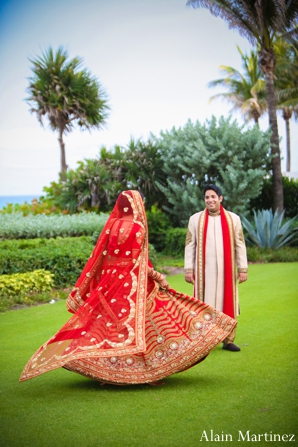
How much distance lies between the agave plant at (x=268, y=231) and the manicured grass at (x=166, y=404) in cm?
837

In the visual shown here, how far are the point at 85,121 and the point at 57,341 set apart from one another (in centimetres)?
1792

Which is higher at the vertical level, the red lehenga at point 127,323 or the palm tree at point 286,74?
the palm tree at point 286,74

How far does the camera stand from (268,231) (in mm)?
14406

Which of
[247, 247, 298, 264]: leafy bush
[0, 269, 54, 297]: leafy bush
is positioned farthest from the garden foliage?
[0, 269, 54, 297]: leafy bush

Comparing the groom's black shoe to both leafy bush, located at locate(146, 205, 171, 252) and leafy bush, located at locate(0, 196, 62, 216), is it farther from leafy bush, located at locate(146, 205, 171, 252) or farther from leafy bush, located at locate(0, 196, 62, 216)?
leafy bush, located at locate(0, 196, 62, 216)

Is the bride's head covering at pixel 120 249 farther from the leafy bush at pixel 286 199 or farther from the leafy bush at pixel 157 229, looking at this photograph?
Answer: the leafy bush at pixel 286 199

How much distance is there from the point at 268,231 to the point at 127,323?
419 inches

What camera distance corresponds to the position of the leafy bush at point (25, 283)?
858cm

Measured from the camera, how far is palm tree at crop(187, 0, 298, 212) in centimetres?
1596

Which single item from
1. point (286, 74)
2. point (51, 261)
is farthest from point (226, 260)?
point (286, 74)

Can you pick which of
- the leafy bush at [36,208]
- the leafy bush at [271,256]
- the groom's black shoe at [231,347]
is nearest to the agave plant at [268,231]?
the leafy bush at [271,256]

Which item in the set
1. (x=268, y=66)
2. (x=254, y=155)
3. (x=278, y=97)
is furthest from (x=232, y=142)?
(x=278, y=97)

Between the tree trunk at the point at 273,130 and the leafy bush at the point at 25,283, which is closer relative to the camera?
the leafy bush at the point at 25,283

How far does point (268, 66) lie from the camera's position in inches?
677
